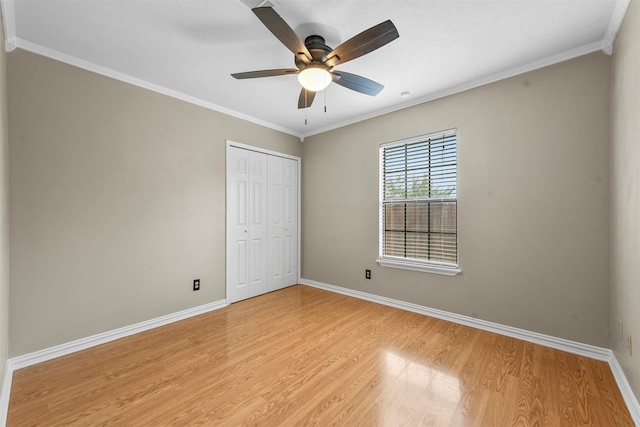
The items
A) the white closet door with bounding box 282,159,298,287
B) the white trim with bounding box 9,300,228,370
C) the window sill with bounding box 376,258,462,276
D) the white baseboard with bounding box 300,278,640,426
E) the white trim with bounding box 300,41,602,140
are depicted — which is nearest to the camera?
the white baseboard with bounding box 300,278,640,426

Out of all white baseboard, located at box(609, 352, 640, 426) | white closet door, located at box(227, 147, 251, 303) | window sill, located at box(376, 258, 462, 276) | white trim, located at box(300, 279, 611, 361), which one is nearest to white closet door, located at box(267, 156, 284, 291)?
white closet door, located at box(227, 147, 251, 303)

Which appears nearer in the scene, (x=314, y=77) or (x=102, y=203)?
(x=314, y=77)

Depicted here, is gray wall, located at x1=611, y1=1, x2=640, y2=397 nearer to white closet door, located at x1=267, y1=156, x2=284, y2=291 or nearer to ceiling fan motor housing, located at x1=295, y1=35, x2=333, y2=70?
ceiling fan motor housing, located at x1=295, y1=35, x2=333, y2=70

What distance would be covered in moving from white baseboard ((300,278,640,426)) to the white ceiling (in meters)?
2.47

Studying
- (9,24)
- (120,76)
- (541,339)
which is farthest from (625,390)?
(9,24)

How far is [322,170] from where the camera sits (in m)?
4.33

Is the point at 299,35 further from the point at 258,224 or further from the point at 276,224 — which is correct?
the point at 276,224

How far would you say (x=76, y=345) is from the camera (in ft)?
7.87

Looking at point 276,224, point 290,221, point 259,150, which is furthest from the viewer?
point 290,221

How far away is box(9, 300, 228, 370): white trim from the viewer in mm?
2170

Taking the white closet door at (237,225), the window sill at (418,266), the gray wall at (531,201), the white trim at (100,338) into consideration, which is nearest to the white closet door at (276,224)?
the white closet door at (237,225)

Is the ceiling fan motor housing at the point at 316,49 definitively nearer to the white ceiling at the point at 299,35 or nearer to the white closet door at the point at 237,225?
the white ceiling at the point at 299,35

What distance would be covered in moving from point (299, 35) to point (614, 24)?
2.30 meters

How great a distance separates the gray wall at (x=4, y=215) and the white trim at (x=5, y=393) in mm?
77
